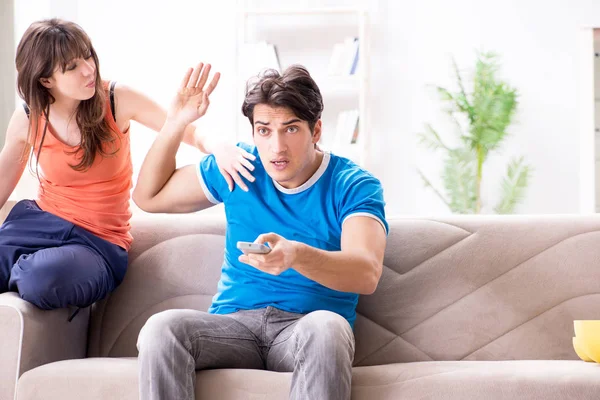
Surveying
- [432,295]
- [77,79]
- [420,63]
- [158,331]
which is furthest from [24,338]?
[420,63]

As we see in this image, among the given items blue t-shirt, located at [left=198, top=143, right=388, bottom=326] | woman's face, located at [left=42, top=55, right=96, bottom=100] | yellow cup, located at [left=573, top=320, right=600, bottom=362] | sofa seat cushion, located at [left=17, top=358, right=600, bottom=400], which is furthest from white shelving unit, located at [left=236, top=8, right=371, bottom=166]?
sofa seat cushion, located at [left=17, top=358, right=600, bottom=400]

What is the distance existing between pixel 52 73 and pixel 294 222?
0.81 metres

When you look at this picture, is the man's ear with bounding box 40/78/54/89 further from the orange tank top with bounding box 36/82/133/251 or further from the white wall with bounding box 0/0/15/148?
the white wall with bounding box 0/0/15/148

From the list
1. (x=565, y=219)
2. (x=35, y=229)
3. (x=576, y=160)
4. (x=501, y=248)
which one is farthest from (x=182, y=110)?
(x=576, y=160)

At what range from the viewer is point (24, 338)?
179 centimetres

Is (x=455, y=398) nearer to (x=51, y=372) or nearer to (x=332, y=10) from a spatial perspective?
(x=51, y=372)

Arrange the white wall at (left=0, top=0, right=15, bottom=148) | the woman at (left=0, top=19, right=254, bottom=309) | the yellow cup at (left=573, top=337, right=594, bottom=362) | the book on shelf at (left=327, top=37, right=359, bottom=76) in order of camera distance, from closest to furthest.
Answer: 1. the yellow cup at (left=573, top=337, right=594, bottom=362)
2. the woman at (left=0, top=19, right=254, bottom=309)
3. the white wall at (left=0, top=0, right=15, bottom=148)
4. the book on shelf at (left=327, top=37, right=359, bottom=76)

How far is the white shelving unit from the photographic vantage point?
18.4 feet

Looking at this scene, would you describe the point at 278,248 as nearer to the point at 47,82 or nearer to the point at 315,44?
the point at 47,82

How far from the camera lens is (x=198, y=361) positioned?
1.66m

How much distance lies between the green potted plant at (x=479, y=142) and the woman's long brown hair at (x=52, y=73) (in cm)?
373

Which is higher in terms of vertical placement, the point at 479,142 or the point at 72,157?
→ the point at 479,142

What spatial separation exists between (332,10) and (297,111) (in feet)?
12.9

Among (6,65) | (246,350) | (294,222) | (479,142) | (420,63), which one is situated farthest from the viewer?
(420,63)
